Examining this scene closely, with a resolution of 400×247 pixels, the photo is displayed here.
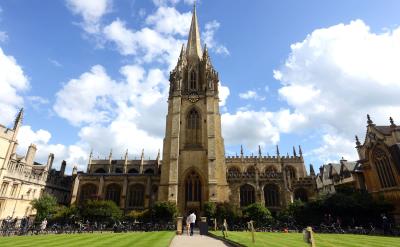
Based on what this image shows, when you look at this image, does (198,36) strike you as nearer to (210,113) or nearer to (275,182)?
(210,113)

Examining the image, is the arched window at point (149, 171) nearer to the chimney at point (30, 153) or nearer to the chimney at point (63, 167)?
the chimney at point (63, 167)

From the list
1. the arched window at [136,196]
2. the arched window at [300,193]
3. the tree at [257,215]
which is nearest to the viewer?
the tree at [257,215]

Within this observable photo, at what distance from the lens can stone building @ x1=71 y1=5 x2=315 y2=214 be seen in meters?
41.1

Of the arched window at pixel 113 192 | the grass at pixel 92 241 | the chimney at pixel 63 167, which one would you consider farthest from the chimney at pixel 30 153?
the grass at pixel 92 241

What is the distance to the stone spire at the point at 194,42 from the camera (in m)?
56.6

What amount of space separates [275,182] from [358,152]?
542 inches

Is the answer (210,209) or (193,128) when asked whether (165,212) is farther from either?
(193,128)

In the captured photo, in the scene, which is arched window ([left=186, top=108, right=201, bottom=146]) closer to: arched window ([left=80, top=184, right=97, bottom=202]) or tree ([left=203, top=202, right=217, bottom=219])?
tree ([left=203, top=202, right=217, bottom=219])

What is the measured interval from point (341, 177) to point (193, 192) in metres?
28.2

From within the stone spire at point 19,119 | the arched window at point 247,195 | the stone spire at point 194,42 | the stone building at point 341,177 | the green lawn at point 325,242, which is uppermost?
the stone spire at point 194,42

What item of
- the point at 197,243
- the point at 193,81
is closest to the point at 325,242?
the point at 197,243

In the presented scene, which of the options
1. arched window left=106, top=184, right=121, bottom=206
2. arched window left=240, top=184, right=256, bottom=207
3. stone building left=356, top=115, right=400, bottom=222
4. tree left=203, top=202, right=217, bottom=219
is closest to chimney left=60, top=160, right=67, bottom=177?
arched window left=106, top=184, right=121, bottom=206

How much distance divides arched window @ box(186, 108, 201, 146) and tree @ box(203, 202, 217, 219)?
1189cm

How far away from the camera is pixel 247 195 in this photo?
4372 cm
